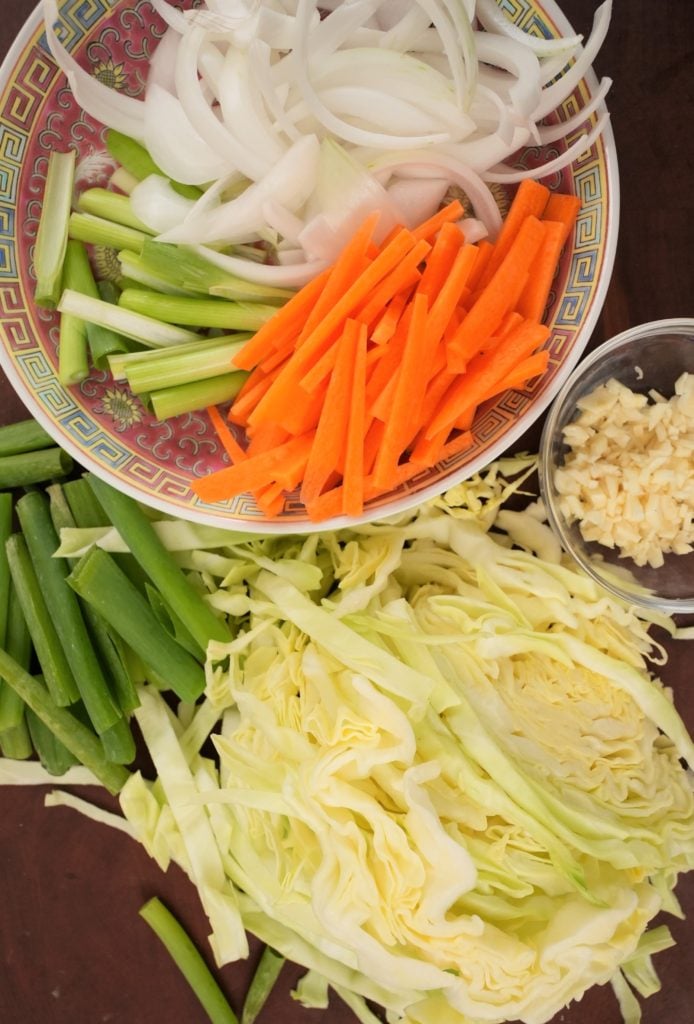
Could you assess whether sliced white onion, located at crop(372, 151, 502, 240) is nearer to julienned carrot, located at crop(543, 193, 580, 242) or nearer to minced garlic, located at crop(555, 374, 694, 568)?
julienned carrot, located at crop(543, 193, 580, 242)

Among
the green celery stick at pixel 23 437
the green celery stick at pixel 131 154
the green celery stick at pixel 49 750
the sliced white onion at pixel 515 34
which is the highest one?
the sliced white onion at pixel 515 34

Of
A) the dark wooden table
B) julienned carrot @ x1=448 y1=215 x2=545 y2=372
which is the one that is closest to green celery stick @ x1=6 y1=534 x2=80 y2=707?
the dark wooden table

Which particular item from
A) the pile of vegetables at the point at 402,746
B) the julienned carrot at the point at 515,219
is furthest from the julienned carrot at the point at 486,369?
the pile of vegetables at the point at 402,746

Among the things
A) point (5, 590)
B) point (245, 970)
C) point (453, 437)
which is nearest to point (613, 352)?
point (453, 437)

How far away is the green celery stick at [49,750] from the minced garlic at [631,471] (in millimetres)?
1086

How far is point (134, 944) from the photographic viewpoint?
69.1 inches

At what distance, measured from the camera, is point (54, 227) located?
4.81ft

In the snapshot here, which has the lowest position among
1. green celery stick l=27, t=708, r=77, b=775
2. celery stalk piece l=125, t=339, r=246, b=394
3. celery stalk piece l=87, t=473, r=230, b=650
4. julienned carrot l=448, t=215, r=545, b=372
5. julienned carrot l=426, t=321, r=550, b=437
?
green celery stick l=27, t=708, r=77, b=775

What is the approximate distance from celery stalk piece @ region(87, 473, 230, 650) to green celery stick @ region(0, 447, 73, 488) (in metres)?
0.09

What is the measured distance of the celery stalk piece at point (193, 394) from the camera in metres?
1.44

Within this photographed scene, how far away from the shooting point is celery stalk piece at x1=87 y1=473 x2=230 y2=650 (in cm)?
156

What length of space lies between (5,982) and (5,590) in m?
0.84

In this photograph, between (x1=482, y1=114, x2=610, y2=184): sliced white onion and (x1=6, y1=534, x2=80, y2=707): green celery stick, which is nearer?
(x1=482, y1=114, x2=610, y2=184): sliced white onion

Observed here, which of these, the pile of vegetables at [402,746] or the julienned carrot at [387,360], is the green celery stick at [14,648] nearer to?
the pile of vegetables at [402,746]
